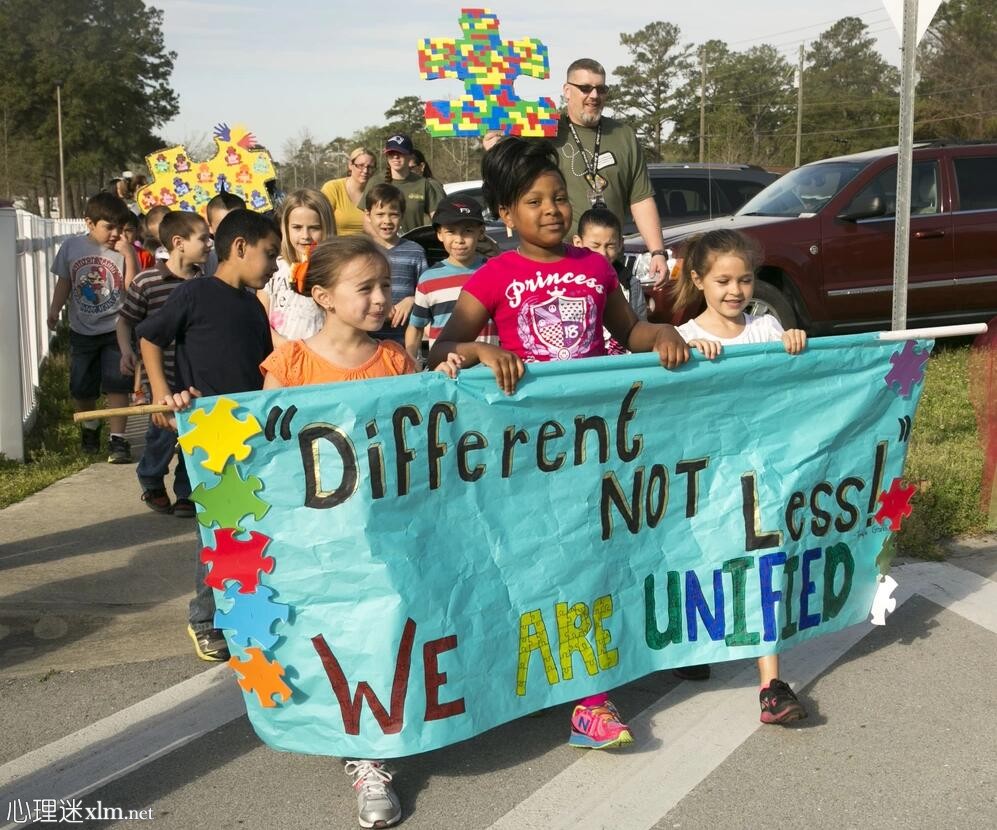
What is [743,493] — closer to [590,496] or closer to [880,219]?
[590,496]

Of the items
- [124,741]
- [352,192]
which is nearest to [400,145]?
[352,192]

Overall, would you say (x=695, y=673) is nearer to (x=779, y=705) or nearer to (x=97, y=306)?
(x=779, y=705)

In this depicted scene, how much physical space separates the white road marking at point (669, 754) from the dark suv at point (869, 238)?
5.98 meters

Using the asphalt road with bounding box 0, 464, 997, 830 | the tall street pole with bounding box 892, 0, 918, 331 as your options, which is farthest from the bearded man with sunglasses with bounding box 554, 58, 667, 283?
the asphalt road with bounding box 0, 464, 997, 830

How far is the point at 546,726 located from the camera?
4012mm

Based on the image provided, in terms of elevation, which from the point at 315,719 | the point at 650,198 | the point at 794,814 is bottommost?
the point at 794,814

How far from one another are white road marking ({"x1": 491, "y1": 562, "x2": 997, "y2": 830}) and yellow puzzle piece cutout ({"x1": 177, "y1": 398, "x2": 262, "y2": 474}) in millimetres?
1203

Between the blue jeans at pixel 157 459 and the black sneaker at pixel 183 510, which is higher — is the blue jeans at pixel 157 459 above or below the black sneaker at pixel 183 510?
above

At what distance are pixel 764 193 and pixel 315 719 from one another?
9121 millimetres

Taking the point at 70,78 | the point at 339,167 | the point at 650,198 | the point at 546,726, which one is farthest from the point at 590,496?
the point at 339,167

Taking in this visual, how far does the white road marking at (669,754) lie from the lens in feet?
11.1

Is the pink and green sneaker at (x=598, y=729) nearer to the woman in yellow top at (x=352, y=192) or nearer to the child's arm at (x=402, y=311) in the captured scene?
the child's arm at (x=402, y=311)

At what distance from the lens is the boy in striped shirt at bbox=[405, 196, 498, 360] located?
19.4ft

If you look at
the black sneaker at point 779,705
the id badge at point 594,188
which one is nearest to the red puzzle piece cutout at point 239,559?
the black sneaker at point 779,705
